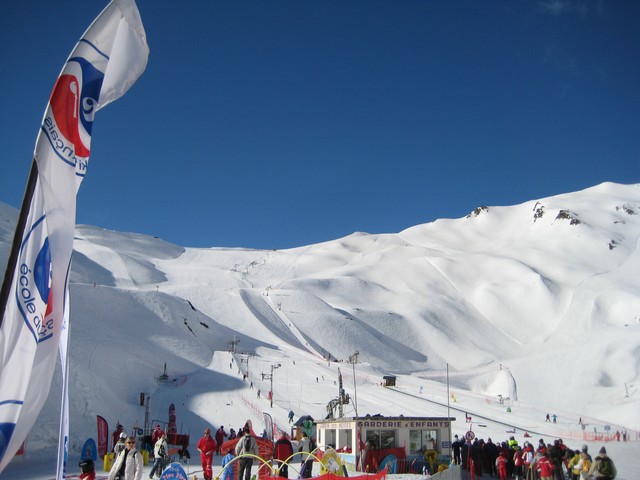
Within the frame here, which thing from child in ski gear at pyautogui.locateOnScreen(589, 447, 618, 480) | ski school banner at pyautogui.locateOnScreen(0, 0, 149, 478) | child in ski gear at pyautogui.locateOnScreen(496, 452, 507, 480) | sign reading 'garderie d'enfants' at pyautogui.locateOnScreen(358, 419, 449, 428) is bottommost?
child in ski gear at pyautogui.locateOnScreen(496, 452, 507, 480)

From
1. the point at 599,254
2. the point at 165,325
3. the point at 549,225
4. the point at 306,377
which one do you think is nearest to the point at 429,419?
the point at 306,377

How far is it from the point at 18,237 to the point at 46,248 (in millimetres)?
258

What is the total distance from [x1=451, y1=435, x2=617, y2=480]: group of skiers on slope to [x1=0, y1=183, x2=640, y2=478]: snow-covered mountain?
1388 cm

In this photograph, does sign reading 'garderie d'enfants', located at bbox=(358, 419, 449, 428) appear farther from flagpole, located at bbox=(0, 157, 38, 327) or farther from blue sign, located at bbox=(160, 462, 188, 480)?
flagpole, located at bbox=(0, 157, 38, 327)

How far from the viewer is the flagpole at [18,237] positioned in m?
4.22

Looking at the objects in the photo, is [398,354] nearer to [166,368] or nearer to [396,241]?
[166,368]

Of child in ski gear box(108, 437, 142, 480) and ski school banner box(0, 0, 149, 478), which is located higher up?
ski school banner box(0, 0, 149, 478)

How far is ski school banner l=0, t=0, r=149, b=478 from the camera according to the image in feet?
14.1

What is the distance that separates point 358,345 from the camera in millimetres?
64812

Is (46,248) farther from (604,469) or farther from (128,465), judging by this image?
(604,469)

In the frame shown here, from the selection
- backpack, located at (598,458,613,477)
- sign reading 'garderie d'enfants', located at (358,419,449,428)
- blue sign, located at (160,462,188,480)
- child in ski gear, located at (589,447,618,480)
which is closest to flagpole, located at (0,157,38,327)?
blue sign, located at (160,462,188,480)

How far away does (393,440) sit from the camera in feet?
54.2

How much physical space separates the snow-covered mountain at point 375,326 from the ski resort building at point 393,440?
1116 cm

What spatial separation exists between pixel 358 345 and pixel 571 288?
152 feet
